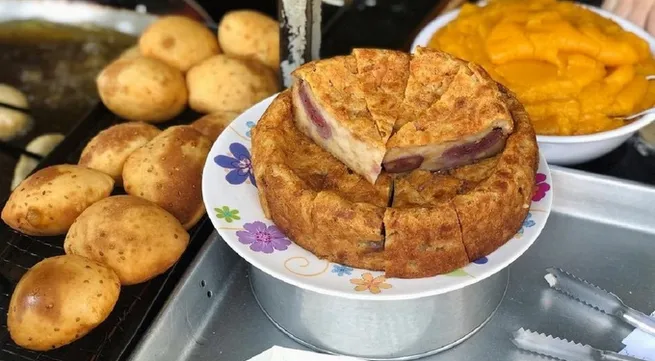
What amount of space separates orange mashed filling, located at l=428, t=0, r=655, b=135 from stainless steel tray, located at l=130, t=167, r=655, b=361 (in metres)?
0.17

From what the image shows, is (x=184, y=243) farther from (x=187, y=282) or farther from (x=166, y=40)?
(x=166, y=40)

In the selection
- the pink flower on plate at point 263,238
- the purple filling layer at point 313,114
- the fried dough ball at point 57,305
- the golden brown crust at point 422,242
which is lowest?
the fried dough ball at point 57,305

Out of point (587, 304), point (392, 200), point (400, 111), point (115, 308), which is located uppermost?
point (400, 111)

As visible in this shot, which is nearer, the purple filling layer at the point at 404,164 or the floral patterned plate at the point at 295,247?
the floral patterned plate at the point at 295,247

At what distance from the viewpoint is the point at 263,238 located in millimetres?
1398

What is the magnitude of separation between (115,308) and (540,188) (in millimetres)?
916

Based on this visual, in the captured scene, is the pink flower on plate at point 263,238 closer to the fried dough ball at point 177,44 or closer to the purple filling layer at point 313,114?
the purple filling layer at point 313,114

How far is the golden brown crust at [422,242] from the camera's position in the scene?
1.29 m

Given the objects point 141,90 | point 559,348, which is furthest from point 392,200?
point 141,90

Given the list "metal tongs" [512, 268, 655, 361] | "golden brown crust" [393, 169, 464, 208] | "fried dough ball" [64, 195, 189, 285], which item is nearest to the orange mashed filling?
"metal tongs" [512, 268, 655, 361]

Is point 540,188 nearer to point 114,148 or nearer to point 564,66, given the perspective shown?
point 564,66

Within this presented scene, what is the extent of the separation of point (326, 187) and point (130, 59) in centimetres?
91

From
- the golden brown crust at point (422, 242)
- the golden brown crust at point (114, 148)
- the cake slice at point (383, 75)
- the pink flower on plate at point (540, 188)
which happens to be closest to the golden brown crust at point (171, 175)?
the golden brown crust at point (114, 148)

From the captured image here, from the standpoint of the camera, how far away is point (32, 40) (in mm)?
2580
